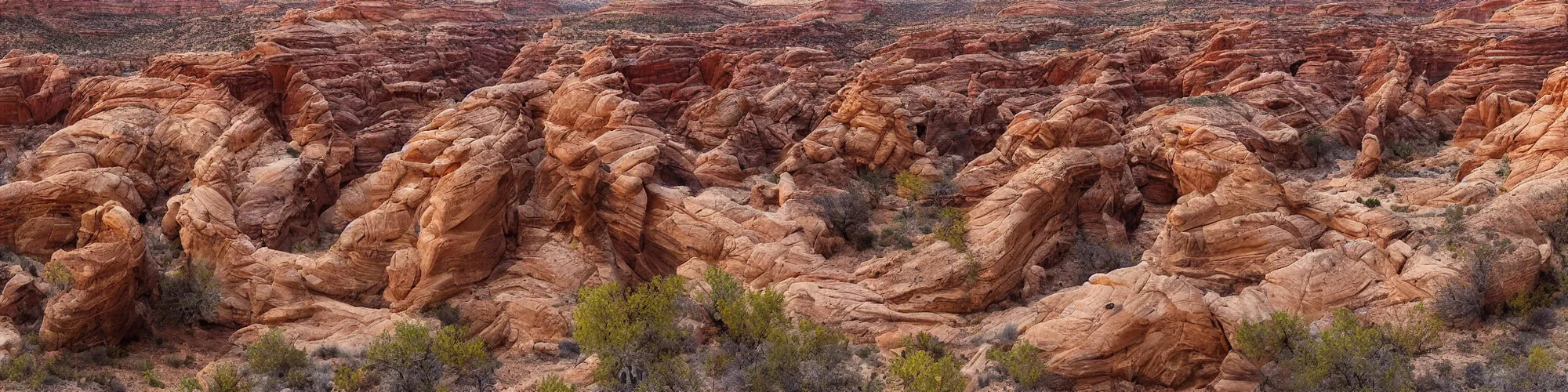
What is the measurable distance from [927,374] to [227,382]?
1714 centimetres

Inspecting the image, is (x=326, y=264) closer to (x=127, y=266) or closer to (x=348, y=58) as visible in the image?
(x=127, y=266)

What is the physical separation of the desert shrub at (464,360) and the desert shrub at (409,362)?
1.05 feet

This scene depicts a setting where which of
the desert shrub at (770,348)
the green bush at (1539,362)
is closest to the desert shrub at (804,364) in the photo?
the desert shrub at (770,348)

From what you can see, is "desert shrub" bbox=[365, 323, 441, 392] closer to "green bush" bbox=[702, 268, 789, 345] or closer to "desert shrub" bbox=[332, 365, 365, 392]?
"desert shrub" bbox=[332, 365, 365, 392]

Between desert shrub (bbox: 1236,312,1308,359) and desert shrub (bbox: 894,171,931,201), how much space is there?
15.0 m

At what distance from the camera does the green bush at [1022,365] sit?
71.3ft

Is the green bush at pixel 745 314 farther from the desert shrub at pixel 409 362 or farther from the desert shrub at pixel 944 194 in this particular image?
the desert shrub at pixel 944 194

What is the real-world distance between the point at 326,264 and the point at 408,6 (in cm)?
5055

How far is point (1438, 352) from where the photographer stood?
A: 2147cm

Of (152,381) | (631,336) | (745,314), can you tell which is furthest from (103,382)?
(745,314)

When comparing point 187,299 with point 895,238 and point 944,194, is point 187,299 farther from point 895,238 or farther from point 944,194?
point 944,194

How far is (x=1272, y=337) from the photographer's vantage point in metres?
21.2

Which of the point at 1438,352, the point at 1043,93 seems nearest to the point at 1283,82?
the point at 1043,93

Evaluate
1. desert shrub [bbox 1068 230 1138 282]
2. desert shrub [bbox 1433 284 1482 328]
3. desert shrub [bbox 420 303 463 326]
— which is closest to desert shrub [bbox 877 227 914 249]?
desert shrub [bbox 1068 230 1138 282]
